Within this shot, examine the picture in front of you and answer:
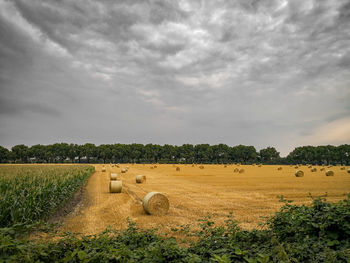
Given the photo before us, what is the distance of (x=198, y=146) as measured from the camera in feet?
575

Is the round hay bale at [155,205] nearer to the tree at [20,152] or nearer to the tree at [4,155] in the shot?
the tree at [20,152]

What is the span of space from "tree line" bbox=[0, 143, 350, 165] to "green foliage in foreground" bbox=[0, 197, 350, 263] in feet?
485

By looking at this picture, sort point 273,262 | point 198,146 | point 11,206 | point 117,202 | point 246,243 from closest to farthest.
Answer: point 273,262 < point 246,243 < point 11,206 < point 117,202 < point 198,146

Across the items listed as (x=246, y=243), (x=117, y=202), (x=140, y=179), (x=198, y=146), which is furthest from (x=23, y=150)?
(x=246, y=243)

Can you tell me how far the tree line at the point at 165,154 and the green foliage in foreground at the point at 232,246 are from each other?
148m

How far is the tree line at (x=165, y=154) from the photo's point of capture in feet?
490

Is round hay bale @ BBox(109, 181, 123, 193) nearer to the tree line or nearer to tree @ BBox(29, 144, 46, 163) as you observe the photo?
the tree line

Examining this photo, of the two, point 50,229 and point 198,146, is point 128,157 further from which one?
point 50,229

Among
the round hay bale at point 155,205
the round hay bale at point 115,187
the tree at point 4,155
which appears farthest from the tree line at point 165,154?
the round hay bale at point 155,205

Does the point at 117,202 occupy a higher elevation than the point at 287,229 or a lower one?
lower

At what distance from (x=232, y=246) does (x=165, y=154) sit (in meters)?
161

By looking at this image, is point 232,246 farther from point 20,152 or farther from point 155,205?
point 20,152

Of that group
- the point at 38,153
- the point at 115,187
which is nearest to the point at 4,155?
the point at 38,153

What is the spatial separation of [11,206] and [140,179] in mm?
17760
